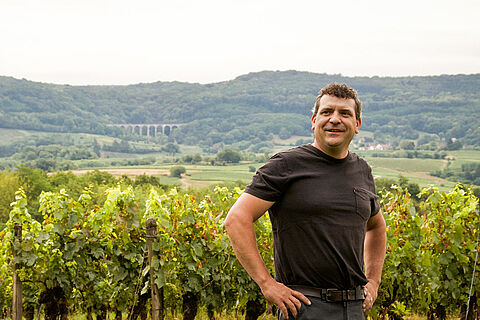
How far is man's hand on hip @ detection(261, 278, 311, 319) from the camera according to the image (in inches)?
105

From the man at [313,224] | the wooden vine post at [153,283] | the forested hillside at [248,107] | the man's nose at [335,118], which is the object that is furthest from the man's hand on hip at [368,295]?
the forested hillside at [248,107]

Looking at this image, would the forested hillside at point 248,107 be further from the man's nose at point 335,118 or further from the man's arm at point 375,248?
the man's nose at point 335,118

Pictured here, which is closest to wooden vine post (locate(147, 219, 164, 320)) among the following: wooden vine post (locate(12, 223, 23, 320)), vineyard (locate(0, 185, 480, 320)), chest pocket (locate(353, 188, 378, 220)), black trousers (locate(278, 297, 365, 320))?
vineyard (locate(0, 185, 480, 320))

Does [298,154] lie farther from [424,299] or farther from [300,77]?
[300,77]

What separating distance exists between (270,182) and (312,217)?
0.27 meters

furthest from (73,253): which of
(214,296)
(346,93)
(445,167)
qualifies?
(445,167)

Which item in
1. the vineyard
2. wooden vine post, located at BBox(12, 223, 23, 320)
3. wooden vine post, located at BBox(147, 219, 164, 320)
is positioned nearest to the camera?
wooden vine post, located at BBox(147, 219, 164, 320)

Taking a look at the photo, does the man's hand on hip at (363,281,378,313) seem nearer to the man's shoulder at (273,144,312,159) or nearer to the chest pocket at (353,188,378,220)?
the chest pocket at (353,188,378,220)

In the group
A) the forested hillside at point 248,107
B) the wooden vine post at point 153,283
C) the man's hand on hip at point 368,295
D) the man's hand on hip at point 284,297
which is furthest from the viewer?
the forested hillside at point 248,107

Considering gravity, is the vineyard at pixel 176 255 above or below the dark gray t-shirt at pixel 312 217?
below

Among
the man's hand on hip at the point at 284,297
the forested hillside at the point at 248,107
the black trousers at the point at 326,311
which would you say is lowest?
the forested hillside at the point at 248,107

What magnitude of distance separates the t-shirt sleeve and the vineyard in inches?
101

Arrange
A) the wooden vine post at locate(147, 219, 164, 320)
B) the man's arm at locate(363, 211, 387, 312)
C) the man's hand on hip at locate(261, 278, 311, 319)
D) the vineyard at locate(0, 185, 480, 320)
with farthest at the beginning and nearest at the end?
the vineyard at locate(0, 185, 480, 320), the wooden vine post at locate(147, 219, 164, 320), the man's arm at locate(363, 211, 387, 312), the man's hand on hip at locate(261, 278, 311, 319)

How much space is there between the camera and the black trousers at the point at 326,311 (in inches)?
107
